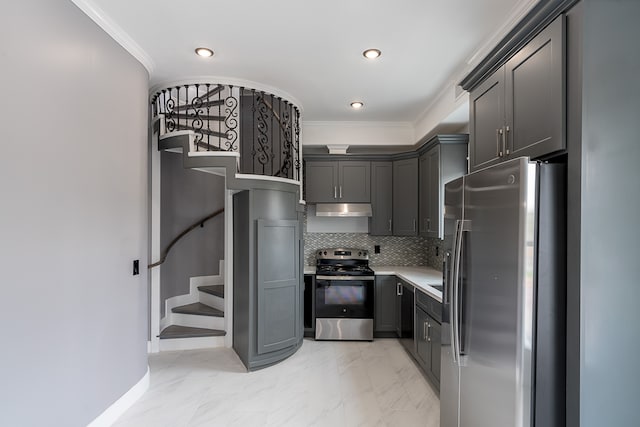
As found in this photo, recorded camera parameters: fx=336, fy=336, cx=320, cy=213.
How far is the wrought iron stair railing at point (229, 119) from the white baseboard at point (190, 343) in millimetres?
2090

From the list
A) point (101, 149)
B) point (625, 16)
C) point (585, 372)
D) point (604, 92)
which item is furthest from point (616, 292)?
point (101, 149)

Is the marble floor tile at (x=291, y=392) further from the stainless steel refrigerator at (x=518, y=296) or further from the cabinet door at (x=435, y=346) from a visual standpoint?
the stainless steel refrigerator at (x=518, y=296)

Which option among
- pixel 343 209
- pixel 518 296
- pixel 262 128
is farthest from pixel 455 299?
pixel 262 128

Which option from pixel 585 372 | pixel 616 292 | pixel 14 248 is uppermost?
pixel 14 248

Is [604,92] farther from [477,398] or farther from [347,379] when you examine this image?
[347,379]

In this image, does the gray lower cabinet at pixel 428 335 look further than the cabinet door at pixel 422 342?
No

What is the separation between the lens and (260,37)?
256 cm

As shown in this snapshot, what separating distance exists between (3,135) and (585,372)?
2.81 m

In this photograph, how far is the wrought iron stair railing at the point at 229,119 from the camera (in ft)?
11.7

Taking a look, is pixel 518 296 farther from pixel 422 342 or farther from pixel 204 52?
pixel 204 52

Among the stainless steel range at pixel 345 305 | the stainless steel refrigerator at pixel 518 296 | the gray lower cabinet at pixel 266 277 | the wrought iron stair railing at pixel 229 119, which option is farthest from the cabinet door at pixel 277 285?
the stainless steel refrigerator at pixel 518 296

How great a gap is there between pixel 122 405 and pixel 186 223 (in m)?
2.39

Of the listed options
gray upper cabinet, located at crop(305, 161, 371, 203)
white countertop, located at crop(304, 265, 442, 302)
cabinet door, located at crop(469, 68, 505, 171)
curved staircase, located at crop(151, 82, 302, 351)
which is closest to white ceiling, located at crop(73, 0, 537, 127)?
curved staircase, located at crop(151, 82, 302, 351)

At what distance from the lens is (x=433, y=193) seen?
3.90 meters
